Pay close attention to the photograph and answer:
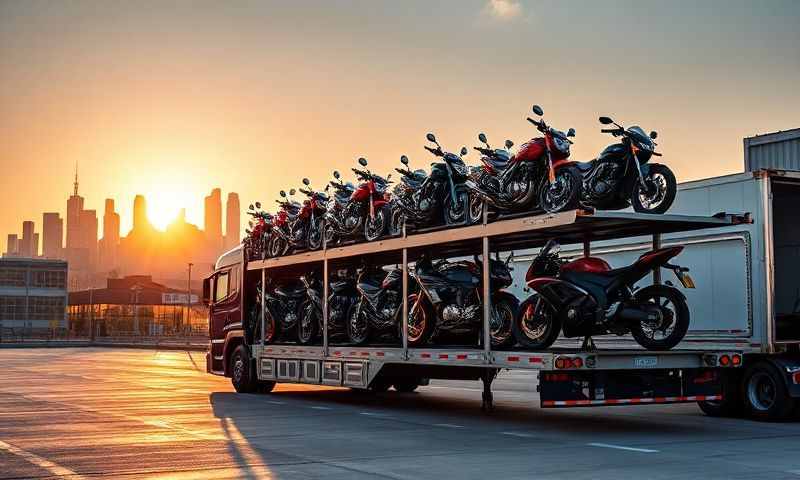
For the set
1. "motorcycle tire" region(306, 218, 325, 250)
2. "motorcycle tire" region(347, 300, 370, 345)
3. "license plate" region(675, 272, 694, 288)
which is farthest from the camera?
"motorcycle tire" region(306, 218, 325, 250)

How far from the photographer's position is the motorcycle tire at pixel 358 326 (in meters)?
16.9

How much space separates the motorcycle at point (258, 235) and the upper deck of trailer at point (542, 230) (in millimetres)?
3411

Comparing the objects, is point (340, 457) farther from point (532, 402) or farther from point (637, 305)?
point (532, 402)

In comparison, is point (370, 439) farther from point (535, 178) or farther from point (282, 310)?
point (282, 310)

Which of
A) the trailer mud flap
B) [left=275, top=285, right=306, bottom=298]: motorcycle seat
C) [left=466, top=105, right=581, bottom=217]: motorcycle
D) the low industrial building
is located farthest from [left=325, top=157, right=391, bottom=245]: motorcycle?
the low industrial building

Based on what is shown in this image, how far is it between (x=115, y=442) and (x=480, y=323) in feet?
16.6

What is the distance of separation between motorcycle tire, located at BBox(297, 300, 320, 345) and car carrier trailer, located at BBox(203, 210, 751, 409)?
0.81ft

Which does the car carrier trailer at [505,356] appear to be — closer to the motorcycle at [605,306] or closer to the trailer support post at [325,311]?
the trailer support post at [325,311]

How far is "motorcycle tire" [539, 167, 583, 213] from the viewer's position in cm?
1250

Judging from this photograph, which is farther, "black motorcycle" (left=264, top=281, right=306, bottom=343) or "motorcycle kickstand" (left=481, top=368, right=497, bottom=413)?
"black motorcycle" (left=264, top=281, right=306, bottom=343)

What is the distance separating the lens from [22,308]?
109062 mm

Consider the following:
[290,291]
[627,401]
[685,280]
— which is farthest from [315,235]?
[627,401]

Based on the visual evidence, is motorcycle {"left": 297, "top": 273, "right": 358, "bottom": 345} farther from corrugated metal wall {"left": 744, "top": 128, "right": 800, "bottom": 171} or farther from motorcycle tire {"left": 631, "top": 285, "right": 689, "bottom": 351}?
corrugated metal wall {"left": 744, "top": 128, "right": 800, "bottom": 171}

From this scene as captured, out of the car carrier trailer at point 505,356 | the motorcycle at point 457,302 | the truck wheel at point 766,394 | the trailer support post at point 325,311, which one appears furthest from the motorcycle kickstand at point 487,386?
the truck wheel at point 766,394
